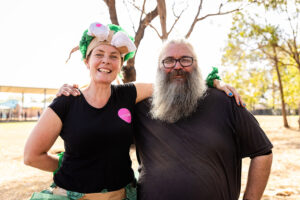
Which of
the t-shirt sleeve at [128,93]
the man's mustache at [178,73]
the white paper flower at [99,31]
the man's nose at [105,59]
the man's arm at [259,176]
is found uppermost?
the white paper flower at [99,31]

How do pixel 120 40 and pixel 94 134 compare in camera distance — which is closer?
pixel 94 134

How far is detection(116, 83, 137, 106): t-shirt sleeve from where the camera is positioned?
2248mm

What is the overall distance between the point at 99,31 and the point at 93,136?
83cm

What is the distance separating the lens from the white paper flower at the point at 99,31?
2.08 m

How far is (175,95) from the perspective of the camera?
7.29ft

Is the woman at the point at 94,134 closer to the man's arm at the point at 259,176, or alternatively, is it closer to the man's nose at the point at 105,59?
the man's nose at the point at 105,59

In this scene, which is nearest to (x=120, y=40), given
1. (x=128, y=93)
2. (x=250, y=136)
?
(x=128, y=93)

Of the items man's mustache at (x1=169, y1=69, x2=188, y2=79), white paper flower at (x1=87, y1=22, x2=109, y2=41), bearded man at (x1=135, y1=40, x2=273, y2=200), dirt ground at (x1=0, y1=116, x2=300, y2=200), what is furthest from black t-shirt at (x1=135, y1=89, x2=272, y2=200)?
dirt ground at (x1=0, y1=116, x2=300, y2=200)

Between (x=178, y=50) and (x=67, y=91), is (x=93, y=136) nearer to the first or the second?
(x=67, y=91)

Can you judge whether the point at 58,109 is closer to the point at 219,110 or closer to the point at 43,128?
the point at 43,128

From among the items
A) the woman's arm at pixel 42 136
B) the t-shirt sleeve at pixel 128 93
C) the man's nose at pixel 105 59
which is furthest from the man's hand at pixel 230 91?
the woman's arm at pixel 42 136

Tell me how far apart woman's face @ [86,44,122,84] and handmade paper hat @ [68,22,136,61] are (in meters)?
0.05

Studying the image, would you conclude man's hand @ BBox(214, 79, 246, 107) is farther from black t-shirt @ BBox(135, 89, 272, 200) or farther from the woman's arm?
the woman's arm

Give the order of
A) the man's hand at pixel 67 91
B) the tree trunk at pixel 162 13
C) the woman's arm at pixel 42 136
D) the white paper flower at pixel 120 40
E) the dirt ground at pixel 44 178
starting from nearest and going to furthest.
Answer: the woman's arm at pixel 42 136 → the man's hand at pixel 67 91 → the white paper flower at pixel 120 40 → the dirt ground at pixel 44 178 → the tree trunk at pixel 162 13
